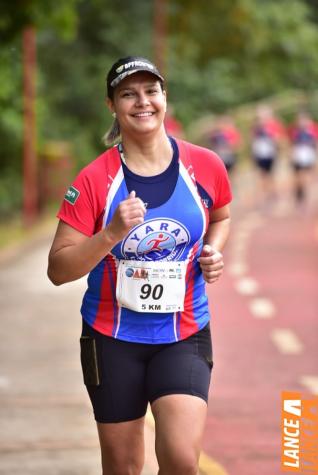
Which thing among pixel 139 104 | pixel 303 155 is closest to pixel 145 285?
pixel 139 104

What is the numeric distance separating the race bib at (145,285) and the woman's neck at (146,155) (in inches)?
12.7

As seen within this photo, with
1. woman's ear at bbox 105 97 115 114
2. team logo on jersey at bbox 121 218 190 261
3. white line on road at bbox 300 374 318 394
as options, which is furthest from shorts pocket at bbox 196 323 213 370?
white line on road at bbox 300 374 318 394

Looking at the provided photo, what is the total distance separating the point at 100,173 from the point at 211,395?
438 cm

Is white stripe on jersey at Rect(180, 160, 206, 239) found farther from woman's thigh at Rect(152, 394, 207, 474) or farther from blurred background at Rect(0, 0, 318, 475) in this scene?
blurred background at Rect(0, 0, 318, 475)

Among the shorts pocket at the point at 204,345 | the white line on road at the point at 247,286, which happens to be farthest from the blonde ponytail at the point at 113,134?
the white line on road at the point at 247,286

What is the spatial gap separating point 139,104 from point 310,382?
4864 millimetres

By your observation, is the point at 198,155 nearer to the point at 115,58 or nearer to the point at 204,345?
the point at 204,345

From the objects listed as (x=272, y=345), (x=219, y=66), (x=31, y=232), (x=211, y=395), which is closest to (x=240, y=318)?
(x=272, y=345)

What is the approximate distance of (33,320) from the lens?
12.2m

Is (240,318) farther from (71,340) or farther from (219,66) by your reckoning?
(219,66)

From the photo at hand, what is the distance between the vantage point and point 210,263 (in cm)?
503

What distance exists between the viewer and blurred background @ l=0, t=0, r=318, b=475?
8273 millimetres

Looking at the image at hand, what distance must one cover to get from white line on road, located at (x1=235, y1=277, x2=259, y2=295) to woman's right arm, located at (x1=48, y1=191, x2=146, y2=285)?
978cm

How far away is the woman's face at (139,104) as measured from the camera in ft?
16.5
